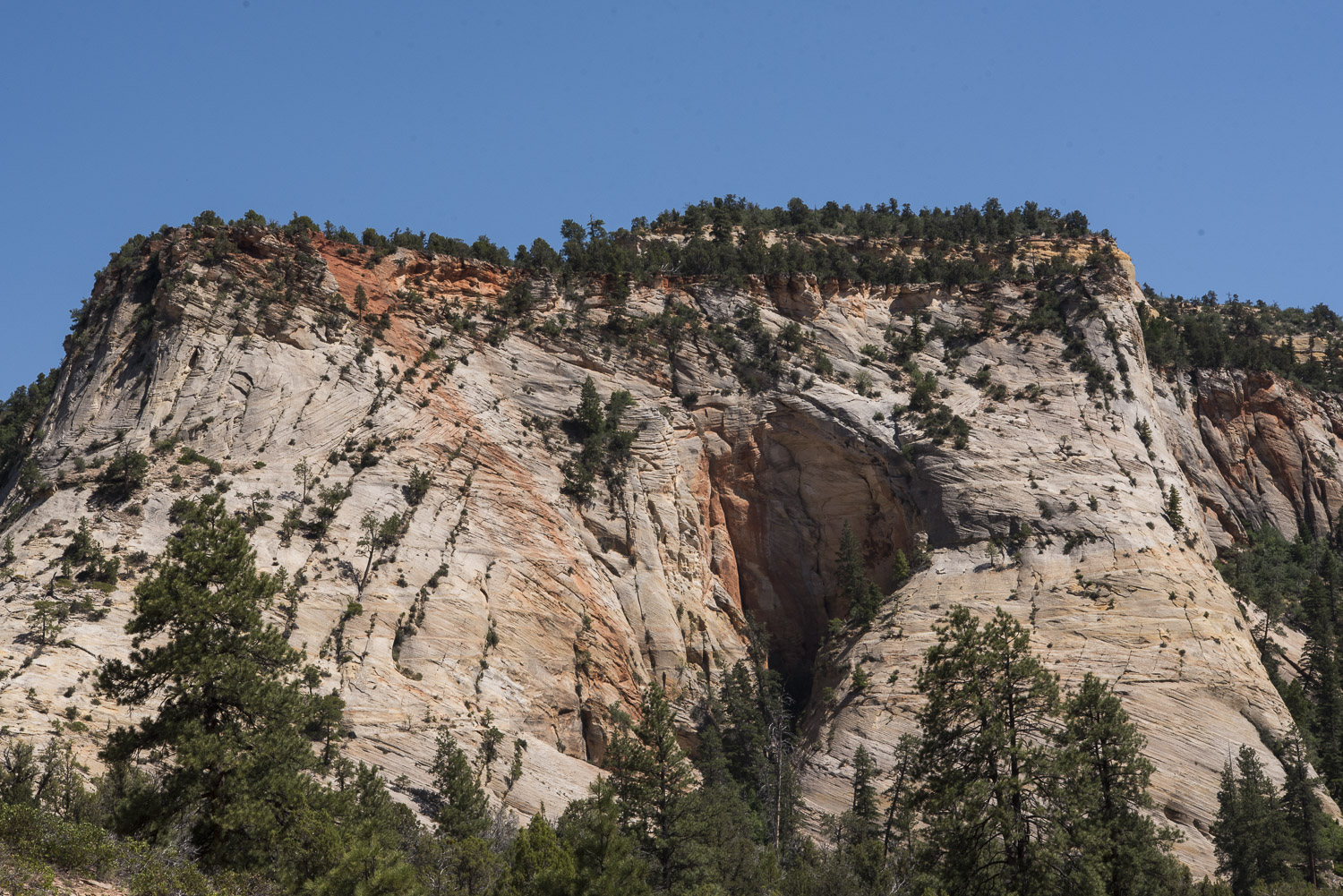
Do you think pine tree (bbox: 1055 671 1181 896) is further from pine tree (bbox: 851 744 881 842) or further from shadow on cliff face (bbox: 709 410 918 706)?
shadow on cliff face (bbox: 709 410 918 706)

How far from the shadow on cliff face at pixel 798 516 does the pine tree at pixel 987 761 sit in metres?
35.1

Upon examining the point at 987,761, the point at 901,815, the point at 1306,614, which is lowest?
the point at 901,815

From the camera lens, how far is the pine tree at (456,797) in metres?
36.2

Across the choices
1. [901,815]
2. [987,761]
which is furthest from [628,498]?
[987,761]

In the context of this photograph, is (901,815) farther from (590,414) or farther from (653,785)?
(590,414)

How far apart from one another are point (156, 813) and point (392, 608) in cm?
2270

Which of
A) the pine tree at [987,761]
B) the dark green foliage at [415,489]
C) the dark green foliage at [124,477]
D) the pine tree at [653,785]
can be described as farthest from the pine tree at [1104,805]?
the dark green foliage at [124,477]

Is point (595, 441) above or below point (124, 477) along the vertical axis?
above

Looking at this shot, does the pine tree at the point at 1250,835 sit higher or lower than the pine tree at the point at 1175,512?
lower

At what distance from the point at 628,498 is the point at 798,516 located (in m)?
11.5

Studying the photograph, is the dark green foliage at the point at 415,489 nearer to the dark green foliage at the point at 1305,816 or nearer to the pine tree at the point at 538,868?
the pine tree at the point at 538,868

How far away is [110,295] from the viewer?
201ft

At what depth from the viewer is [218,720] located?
1051 inches

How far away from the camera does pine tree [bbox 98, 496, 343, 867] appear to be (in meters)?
25.6
